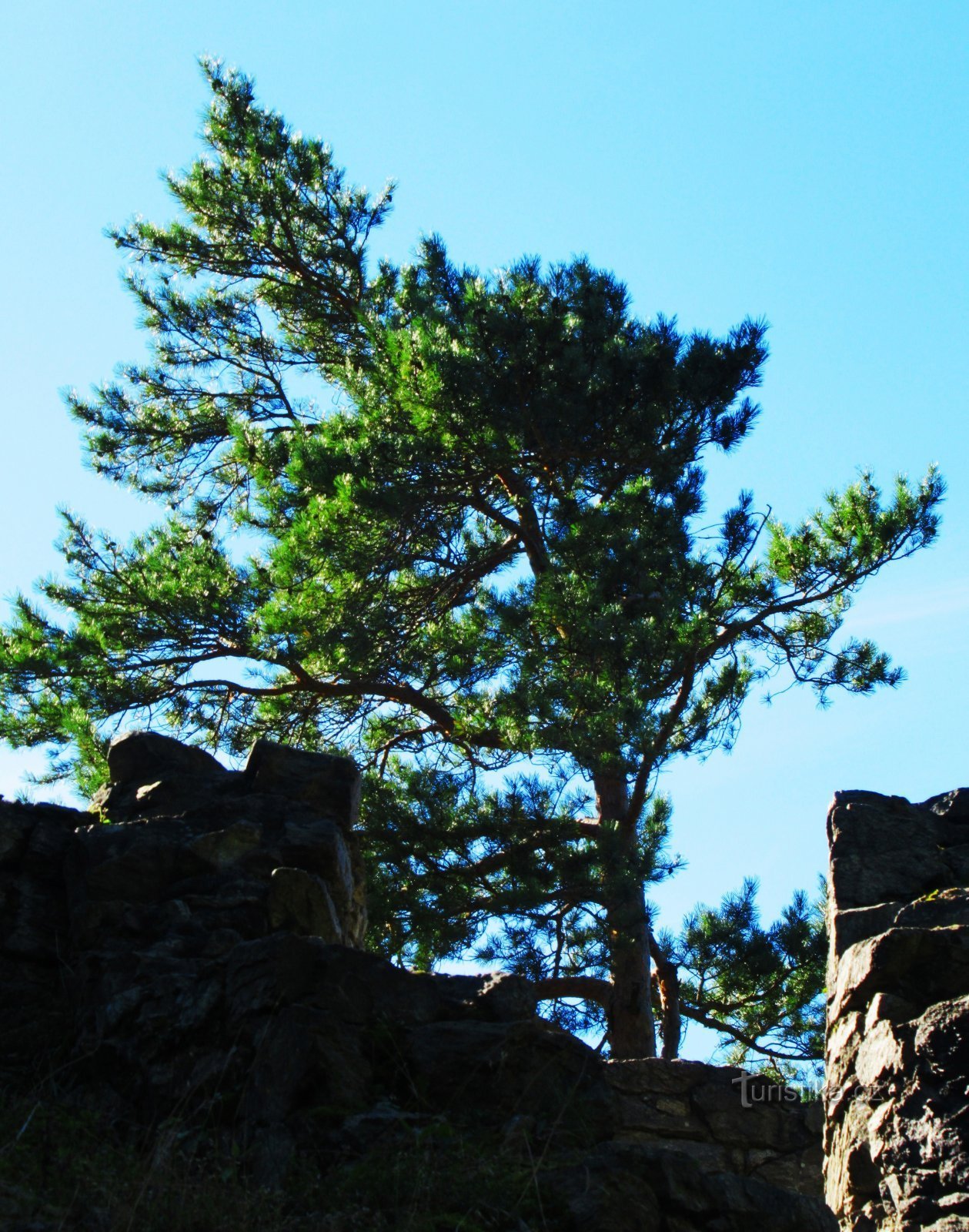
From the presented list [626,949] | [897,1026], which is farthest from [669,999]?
[897,1026]

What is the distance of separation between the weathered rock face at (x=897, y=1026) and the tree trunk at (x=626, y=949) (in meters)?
2.63

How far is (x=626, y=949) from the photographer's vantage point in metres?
9.02

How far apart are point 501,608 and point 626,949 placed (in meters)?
2.50

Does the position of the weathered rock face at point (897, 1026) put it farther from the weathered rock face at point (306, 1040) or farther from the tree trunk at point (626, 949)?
the tree trunk at point (626, 949)

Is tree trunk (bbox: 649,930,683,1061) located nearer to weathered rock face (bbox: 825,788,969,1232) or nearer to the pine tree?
the pine tree

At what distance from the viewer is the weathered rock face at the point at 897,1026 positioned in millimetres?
Result: 4320

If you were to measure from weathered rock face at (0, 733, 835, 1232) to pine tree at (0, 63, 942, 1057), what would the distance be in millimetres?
2296

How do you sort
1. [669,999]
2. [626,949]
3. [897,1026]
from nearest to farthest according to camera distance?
[897,1026]
[626,949]
[669,999]

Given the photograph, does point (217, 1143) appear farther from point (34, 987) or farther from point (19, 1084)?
point (34, 987)

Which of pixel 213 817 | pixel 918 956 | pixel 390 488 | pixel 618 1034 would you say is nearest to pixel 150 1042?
pixel 213 817

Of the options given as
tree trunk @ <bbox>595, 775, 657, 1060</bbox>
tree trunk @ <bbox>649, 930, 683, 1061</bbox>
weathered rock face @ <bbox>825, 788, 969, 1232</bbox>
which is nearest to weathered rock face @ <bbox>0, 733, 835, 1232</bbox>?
weathered rock face @ <bbox>825, 788, 969, 1232</bbox>

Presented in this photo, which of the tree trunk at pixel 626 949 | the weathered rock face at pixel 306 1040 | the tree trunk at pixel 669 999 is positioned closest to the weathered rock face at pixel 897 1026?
the weathered rock face at pixel 306 1040

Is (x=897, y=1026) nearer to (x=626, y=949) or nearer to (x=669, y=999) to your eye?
(x=626, y=949)

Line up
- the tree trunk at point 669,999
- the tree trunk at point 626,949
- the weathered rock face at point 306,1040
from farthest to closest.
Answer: the tree trunk at point 669,999
the tree trunk at point 626,949
the weathered rock face at point 306,1040
